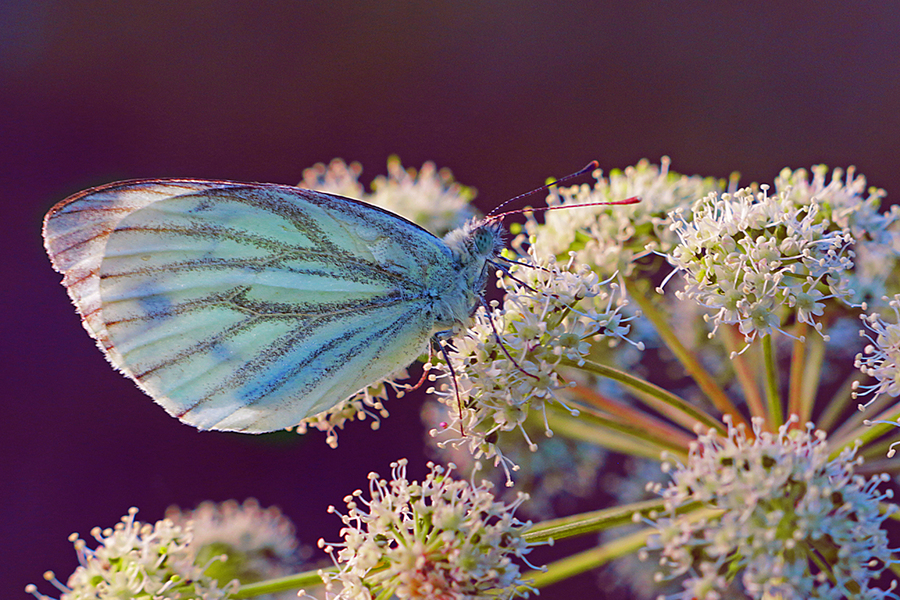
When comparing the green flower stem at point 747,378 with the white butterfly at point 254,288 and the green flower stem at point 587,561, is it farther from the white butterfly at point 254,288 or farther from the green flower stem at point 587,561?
the white butterfly at point 254,288

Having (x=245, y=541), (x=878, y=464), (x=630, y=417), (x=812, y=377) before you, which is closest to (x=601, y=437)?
(x=630, y=417)

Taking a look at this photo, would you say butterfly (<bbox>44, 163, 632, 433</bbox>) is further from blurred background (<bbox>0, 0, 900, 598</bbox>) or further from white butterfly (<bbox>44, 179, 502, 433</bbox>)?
blurred background (<bbox>0, 0, 900, 598</bbox>)

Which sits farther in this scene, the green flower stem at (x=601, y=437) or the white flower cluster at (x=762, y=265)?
the green flower stem at (x=601, y=437)

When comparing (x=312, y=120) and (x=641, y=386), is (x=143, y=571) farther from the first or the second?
(x=312, y=120)

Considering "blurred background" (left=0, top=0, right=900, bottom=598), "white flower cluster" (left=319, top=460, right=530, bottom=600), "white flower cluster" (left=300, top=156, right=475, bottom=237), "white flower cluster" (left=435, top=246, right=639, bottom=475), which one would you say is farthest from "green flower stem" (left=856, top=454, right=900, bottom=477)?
"blurred background" (left=0, top=0, right=900, bottom=598)

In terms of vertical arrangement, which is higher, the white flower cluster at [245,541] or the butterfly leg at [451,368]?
the butterfly leg at [451,368]

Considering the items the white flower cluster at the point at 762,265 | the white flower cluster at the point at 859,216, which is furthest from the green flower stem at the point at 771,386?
the white flower cluster at the point at 859,216
